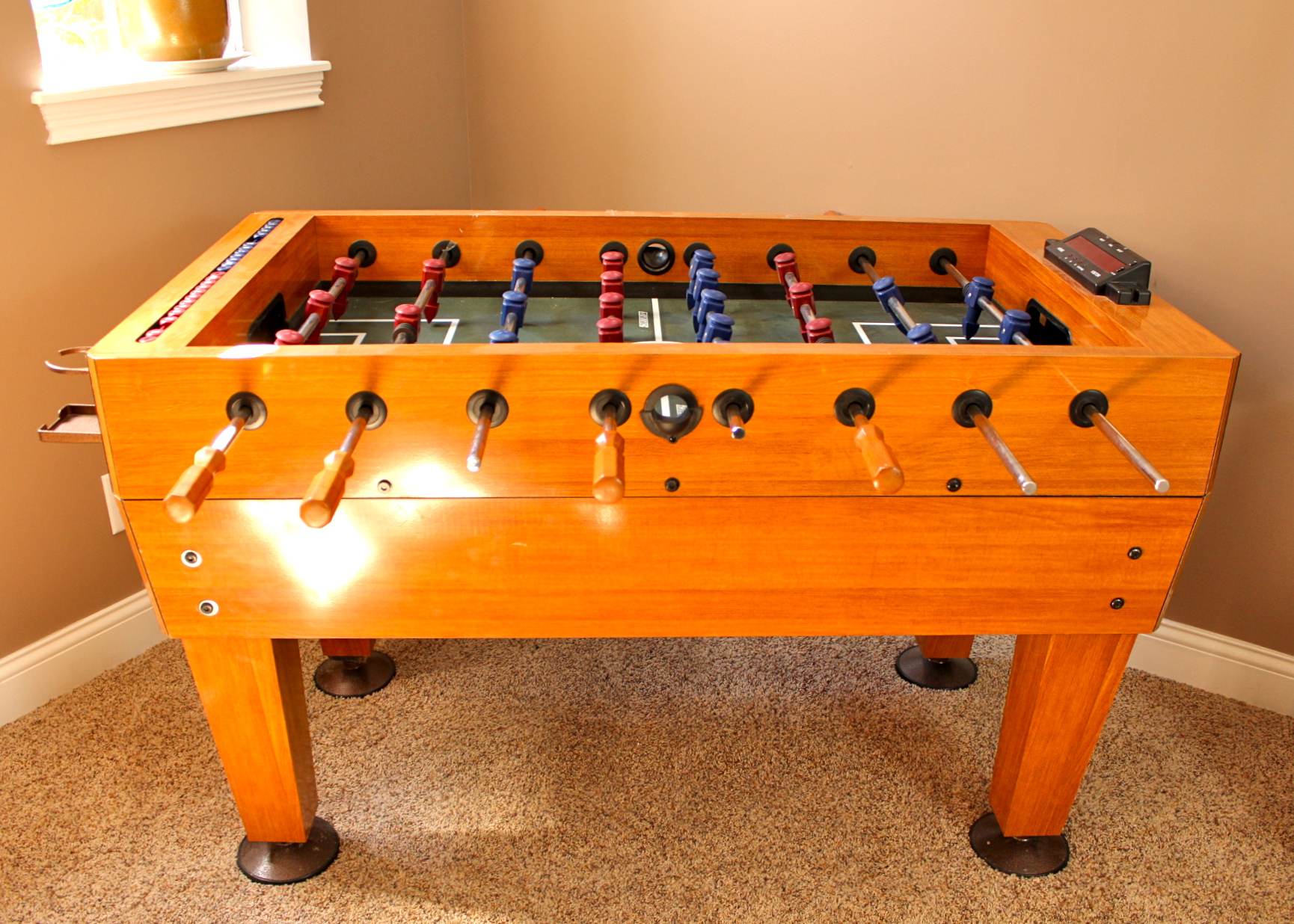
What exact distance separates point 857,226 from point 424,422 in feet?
3.04

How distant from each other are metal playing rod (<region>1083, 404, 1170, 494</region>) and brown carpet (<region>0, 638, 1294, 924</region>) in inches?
31.8

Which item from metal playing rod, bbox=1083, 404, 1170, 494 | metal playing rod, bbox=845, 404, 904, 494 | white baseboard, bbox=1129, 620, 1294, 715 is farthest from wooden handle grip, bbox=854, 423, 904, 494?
white baseboard, bbox=1129, 620, 1294, 715

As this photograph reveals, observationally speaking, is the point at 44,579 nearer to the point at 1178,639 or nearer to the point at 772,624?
the point at 772,624

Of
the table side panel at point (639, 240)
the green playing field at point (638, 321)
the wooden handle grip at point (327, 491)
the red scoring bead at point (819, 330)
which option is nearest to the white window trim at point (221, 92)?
the table side panel at point (639, 240)

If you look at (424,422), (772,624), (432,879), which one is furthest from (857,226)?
(432,879)

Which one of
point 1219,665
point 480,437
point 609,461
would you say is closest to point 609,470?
point 609,461

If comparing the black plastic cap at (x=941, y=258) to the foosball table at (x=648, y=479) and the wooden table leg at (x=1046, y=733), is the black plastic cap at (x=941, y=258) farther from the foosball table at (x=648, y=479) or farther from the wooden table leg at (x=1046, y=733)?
the wooden table leg at (x=1046, y=733)

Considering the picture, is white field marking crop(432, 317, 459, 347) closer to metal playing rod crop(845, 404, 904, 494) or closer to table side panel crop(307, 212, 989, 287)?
table side panel crop(307, 212, 989, 287)

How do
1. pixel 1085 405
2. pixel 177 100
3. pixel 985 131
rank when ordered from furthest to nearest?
pixel 985 131 < pixel 177 100 < pixel 1085 405

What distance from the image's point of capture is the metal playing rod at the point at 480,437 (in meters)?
1.07

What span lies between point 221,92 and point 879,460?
1.66 metres

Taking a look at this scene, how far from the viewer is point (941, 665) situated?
2.11 m

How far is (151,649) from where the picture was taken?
2135 millimetres

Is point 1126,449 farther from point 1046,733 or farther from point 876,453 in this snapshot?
point 1046,733
